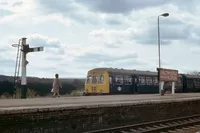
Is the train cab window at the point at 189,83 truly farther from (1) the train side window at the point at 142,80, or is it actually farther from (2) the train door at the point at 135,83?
(2) the train door at the point at 135,83

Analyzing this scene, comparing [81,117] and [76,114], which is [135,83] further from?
[76,114]

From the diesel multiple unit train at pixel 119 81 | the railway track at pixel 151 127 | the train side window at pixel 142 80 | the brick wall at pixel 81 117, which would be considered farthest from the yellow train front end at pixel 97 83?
the railway track at pixel 151 127

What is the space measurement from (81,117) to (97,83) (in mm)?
20133

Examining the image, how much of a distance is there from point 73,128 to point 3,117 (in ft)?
11.0

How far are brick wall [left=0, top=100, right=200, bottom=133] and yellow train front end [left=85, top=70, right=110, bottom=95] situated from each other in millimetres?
12805

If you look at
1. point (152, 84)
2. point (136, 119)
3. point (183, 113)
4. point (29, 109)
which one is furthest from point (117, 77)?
point (29, 109)

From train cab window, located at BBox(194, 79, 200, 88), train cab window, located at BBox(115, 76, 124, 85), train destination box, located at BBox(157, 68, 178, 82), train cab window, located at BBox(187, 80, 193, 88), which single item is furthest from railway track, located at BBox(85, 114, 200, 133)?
train cab window, located at BBox(194, 79, 200, 88)

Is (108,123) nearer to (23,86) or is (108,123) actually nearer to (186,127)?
(186,127)

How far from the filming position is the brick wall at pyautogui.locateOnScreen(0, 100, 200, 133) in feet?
39.0

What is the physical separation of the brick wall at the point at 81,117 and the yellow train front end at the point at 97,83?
1281cm

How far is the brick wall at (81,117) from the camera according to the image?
39.0 feet

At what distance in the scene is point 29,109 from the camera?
12078 mm

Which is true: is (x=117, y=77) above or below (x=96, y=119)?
above

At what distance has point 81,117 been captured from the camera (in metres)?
14.2
